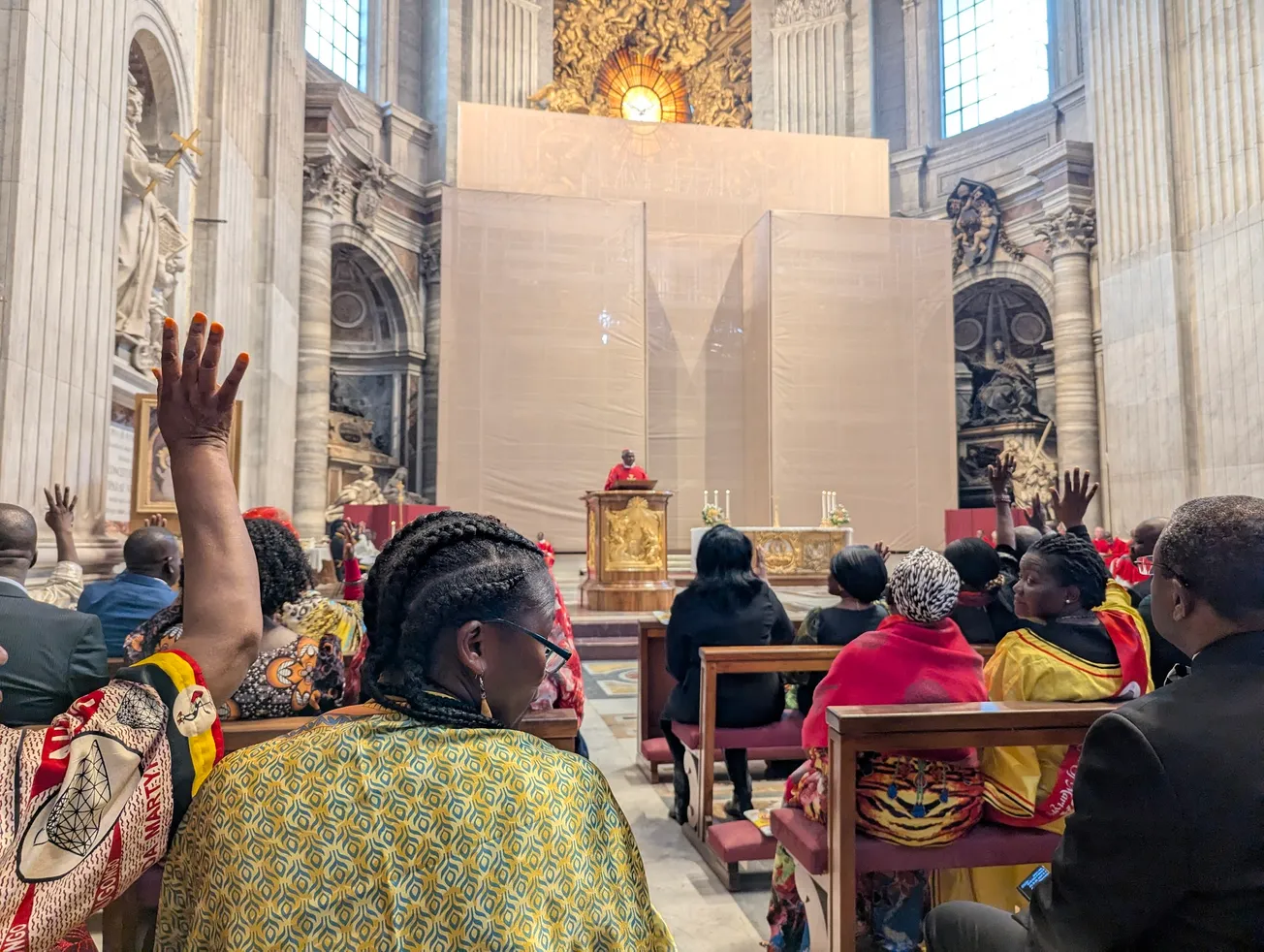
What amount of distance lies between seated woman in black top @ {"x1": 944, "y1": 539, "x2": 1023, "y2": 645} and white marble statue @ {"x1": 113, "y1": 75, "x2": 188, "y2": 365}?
5.95 meters

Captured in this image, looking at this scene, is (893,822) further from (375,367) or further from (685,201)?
(375,367)

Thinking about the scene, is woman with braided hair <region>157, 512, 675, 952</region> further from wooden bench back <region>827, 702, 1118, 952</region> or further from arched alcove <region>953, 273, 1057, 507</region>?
arched alcove <region>953, 273, 1057, 507</region>

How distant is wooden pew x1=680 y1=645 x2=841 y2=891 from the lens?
110 inches

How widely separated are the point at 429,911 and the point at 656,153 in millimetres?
15238

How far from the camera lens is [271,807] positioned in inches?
37.0

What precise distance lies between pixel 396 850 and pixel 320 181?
43.4 feet

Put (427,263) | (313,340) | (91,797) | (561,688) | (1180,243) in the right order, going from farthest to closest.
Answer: (427,263), (313,340), (1180,243), (561,688), (91,797)

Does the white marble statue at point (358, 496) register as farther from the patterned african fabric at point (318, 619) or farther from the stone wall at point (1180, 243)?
the patterned african fabric at point (318, 619)

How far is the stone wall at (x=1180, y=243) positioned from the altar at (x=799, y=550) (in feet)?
12.8

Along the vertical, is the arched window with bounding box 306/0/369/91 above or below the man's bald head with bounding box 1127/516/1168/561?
above

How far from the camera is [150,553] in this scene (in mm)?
3209

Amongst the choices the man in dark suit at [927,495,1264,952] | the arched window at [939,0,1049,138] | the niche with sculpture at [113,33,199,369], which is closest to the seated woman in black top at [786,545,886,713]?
the man in dark suit at [927,495,1264,952]

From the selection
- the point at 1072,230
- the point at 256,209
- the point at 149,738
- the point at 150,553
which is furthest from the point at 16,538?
the point at 1072,230

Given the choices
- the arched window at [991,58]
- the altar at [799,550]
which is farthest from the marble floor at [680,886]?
the arched window at [991,58]
